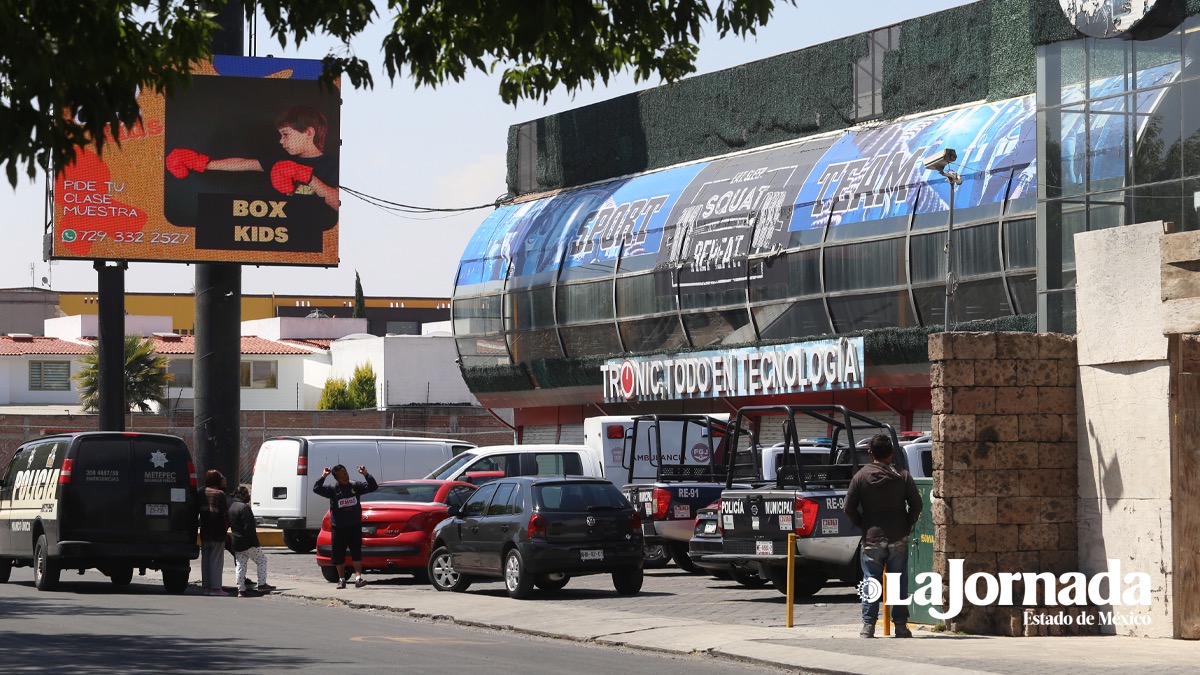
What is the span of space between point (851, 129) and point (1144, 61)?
2255 cm

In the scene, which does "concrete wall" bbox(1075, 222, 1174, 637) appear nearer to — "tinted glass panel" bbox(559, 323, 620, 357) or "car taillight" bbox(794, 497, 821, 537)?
"car taillight" bbox(794, 497, 821, 537)

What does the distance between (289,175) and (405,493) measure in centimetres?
1230

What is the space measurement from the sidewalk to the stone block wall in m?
0.77

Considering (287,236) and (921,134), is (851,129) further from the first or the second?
(287,236)

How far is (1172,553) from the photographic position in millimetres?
15633

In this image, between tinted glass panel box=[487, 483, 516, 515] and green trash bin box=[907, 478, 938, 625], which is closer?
green trash bin box=[907, 478, 938, 625]

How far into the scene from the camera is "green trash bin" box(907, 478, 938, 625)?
670 inches

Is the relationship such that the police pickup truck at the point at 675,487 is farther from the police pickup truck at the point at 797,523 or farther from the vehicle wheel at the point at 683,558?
the police pickup truck at the point at 797,523

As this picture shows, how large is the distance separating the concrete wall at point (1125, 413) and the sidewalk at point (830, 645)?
886mm

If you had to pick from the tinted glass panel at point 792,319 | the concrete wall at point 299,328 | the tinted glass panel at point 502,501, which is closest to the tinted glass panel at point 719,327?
the tinted glass panel at point 792,319

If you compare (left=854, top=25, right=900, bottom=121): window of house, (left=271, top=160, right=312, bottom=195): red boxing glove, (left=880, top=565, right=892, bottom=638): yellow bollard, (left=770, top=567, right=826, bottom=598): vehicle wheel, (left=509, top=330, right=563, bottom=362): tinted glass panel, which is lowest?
(left=770, top=567, right=826, bottom=598): vehicle wheel

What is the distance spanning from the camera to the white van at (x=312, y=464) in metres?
30.9

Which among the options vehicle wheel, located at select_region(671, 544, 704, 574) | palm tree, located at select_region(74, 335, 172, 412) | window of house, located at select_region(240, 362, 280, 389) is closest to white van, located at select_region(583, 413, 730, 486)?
vehicle wheel, located at select_region(671, 544, 704, 574)

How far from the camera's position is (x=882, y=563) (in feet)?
51.5
